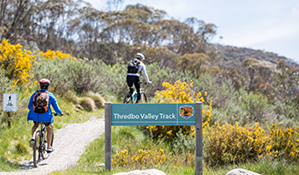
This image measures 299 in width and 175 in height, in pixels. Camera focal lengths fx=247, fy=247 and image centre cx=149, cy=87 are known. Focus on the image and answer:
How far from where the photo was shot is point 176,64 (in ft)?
76.4

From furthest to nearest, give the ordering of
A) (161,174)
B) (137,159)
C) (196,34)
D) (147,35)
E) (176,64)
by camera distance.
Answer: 1. (196,34)
2. (147,35)
3. (176,64)
4. (137,159)
5. (161,174)

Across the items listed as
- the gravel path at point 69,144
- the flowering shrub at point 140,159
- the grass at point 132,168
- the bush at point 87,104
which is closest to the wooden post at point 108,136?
the grass at point 132,168

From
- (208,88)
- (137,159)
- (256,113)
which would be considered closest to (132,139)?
(137,159)

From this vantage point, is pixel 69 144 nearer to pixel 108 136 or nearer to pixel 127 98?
pixel 127 98

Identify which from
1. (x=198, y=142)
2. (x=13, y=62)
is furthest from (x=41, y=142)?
(x=13, y=62)

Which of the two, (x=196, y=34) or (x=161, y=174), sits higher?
(x=196, y=34)

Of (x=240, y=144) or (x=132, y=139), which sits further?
(x=132, y=139)

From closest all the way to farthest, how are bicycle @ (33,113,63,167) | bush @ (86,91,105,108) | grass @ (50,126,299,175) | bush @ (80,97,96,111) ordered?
1. grass @ (50,126,299,175)
2. bicycle @ (33,113,63,167)
3. bush @ (80,97,96,111)
4. bush @ (86,91,105,108)

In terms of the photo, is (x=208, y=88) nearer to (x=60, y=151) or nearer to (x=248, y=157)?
(x=248, y=157)

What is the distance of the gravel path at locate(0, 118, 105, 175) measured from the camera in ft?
17.4

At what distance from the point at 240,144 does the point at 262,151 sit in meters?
0.68

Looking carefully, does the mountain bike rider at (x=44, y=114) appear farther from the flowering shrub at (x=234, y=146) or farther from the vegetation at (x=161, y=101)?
the flowering shrub at (x=234, y=146)

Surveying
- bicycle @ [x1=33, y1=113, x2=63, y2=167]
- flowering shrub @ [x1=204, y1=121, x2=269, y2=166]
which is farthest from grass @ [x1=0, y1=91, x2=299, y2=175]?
bicycle @ [x1=33, y1=113, x2=63, y2=167]

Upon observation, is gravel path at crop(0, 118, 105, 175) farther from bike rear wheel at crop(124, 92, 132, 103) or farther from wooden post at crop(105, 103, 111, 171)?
wooden post at crop(105, 103, 111, 171)
